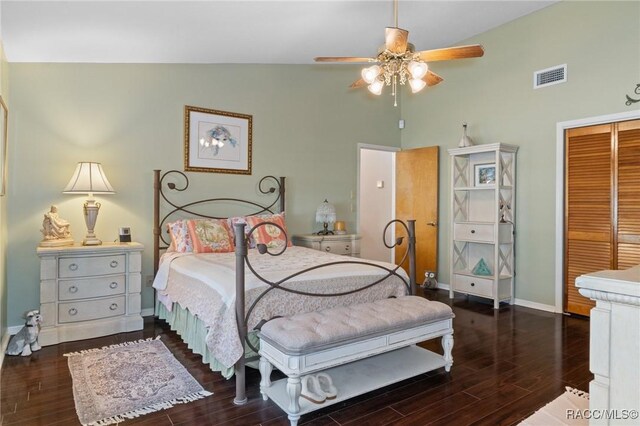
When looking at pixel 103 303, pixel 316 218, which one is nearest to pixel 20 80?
pixel 103 303

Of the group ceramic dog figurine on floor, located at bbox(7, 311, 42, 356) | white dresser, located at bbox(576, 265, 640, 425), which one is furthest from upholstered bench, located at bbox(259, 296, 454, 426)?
ceramic dog figurine on floor, located at bbox(7, 311, 42, 356)

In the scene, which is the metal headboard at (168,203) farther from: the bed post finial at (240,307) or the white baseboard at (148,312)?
the bed post finial at (240,307)

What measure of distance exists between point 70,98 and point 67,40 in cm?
65

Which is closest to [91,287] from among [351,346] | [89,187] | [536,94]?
[89,187]

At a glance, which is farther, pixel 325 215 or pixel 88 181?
pixel 325 215

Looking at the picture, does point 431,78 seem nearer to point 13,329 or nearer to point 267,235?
point 267,235

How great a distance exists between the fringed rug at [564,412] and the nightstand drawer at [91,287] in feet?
10.7

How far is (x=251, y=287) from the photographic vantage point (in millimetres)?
2359

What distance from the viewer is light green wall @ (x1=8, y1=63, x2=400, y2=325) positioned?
3404 mm

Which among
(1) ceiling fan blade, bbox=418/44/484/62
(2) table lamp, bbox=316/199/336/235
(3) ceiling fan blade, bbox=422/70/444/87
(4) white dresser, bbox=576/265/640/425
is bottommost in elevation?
(4) white dresser, bbox=576/265/640/425

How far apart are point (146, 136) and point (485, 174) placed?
4.08 meters

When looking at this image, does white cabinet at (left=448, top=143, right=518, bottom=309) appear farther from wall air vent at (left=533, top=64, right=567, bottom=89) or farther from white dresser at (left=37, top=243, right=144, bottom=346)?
white dresser at (left=37, top=243, right=144, bottom=346)

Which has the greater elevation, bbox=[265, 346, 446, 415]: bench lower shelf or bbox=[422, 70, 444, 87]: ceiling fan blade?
bbox=[422, 70, 444, 87]: ceiling fan blade

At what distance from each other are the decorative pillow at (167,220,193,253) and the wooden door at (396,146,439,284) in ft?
11.2
